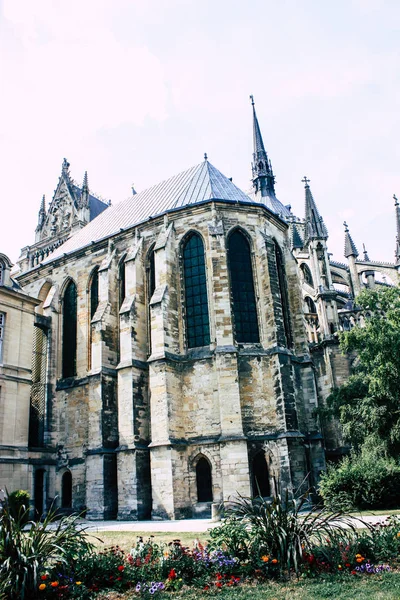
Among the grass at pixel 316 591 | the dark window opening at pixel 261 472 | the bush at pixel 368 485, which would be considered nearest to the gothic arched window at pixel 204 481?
the dark window opening at pixel 261 472

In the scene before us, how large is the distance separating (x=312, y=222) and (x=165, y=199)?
29.2 ft

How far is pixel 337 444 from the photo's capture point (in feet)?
82.8

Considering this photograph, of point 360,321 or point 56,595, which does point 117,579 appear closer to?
point 56,595

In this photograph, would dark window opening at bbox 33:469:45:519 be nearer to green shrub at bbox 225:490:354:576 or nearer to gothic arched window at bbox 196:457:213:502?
gothic arched window at bbox 196:457:213:502

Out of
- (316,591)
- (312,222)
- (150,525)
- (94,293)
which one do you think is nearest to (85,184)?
(94,293)

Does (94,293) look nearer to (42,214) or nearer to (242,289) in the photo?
(242,289)

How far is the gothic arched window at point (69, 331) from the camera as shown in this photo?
26.4 meters

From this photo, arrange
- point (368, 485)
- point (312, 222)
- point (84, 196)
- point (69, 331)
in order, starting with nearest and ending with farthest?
point (368, 485)
point (69, 331)
point (312, 222)
point (84, 196)

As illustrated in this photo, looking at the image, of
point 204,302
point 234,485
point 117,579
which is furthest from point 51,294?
point 117,579

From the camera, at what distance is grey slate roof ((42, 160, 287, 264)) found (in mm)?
24969

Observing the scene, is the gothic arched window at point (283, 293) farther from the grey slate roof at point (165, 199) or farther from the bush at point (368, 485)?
the bush at point (368, 485)

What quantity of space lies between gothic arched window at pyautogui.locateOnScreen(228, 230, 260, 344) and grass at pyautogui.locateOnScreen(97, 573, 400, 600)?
14.7 metres

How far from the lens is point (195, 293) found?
22.7 meters

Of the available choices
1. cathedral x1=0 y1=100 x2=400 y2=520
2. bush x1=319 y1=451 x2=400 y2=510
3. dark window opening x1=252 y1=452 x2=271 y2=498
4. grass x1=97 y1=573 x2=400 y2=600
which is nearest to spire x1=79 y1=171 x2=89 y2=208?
cathedral x1=0 y1=100 x2=400 y2=520
